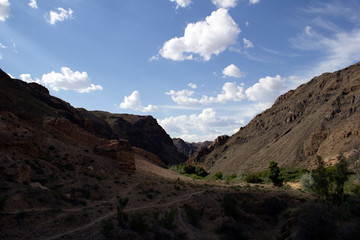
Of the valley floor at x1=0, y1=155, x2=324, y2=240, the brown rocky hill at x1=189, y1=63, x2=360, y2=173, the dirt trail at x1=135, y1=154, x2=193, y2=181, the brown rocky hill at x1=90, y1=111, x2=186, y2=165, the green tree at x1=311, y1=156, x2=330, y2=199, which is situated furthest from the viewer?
the brown rocky hill at x1=90, y1=111, x2=186, y2=165

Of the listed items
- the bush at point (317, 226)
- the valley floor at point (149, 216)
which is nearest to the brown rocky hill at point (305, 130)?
the valley floor at point (149, 216)

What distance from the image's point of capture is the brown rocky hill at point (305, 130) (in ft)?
163

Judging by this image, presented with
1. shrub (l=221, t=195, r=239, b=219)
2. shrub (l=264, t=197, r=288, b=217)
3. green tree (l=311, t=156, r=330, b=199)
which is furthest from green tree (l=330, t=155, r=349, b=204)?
shrub (l=221, t=195, r=239, b=219)

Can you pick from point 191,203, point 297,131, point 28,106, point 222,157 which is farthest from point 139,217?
point 222,157

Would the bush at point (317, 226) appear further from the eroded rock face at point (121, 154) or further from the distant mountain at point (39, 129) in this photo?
the eroded rock face at point (121, 154)

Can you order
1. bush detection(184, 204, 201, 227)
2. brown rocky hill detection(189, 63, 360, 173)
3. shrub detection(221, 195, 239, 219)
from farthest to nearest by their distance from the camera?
brown rocky hill detection(189, 63, 360, 173) < shrub detection(221, 195, 239, 219) < bush detection(184, 204, 201, 227)

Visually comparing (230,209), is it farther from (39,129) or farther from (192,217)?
(39,129)

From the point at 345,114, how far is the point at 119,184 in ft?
178

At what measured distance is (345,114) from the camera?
179ft

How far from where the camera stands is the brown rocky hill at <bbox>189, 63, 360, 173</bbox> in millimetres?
49647

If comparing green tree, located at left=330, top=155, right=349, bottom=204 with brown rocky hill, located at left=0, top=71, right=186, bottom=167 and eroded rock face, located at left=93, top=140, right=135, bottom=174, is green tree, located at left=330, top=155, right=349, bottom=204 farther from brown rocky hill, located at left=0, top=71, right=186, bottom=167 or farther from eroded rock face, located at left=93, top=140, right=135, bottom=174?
brown rocky hill, located at left=0, top=71, right=186, bottom=167

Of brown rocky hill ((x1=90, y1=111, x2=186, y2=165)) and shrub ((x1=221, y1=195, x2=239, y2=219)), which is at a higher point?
brown rocky hill ((x1=90, y1=111, x2=186, y2=165))

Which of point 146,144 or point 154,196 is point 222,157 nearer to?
point 146,144

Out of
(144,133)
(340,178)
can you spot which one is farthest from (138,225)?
(144,133)
